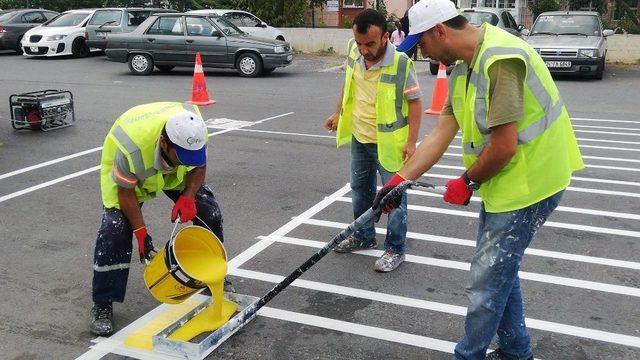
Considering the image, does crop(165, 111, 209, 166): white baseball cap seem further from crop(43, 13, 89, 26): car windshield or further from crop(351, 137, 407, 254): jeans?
crop(43, 13, 89, 26): car windshield

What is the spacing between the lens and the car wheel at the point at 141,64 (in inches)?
682

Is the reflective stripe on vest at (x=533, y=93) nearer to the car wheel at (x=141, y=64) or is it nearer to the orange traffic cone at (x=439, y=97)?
the orange traffic cone at (x=439, y=97)

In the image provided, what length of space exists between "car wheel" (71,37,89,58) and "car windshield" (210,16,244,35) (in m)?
7.00

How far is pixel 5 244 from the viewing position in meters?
5.45

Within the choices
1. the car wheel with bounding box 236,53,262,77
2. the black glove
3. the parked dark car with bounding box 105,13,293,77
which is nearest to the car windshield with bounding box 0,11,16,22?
the parked dark car with bounding box 105,13,293,77

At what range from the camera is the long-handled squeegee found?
3.46 metres

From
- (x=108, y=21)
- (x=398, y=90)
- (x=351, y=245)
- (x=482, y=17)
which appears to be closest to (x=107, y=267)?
(x=351, y=245)

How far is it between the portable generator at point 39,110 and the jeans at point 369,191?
6.68 m

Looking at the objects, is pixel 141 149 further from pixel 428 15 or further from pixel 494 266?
pixel 494 266

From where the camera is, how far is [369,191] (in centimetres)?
507

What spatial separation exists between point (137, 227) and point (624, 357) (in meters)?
2.90

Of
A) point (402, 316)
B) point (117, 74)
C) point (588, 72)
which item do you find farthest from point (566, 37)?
point (402, 316)

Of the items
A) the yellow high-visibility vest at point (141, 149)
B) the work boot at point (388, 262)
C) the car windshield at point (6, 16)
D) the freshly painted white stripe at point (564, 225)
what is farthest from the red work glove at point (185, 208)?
the car windshield at point (6, 16)

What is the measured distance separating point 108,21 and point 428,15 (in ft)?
64.3
